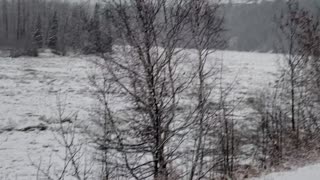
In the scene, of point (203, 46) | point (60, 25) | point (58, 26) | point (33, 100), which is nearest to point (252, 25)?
point (33, 100)

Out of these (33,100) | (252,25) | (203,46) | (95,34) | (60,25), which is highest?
(252,25)

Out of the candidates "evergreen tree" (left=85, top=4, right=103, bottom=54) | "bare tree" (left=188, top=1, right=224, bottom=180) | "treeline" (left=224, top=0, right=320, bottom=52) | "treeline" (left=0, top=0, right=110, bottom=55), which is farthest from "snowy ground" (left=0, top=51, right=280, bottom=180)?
"treeline" (left=224, top=0, right=320, bottom=52)

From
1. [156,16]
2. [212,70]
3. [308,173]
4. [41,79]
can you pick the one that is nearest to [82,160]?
[212,70]

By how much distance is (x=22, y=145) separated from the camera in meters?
15.9

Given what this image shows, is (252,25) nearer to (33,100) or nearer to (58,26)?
(33,100)

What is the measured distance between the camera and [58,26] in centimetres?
1465

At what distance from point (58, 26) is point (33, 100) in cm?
1127

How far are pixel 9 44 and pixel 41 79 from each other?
5.87m

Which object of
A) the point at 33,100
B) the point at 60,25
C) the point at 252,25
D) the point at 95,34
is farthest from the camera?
the point at 252,25

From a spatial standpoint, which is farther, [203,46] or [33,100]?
[33,100]

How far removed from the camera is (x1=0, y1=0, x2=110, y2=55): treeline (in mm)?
9031

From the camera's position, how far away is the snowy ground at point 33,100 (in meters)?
14.1

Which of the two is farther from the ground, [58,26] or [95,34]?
[58,26]

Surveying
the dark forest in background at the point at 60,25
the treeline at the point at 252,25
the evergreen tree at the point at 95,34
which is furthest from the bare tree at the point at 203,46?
the treeline at the point at 252,25
